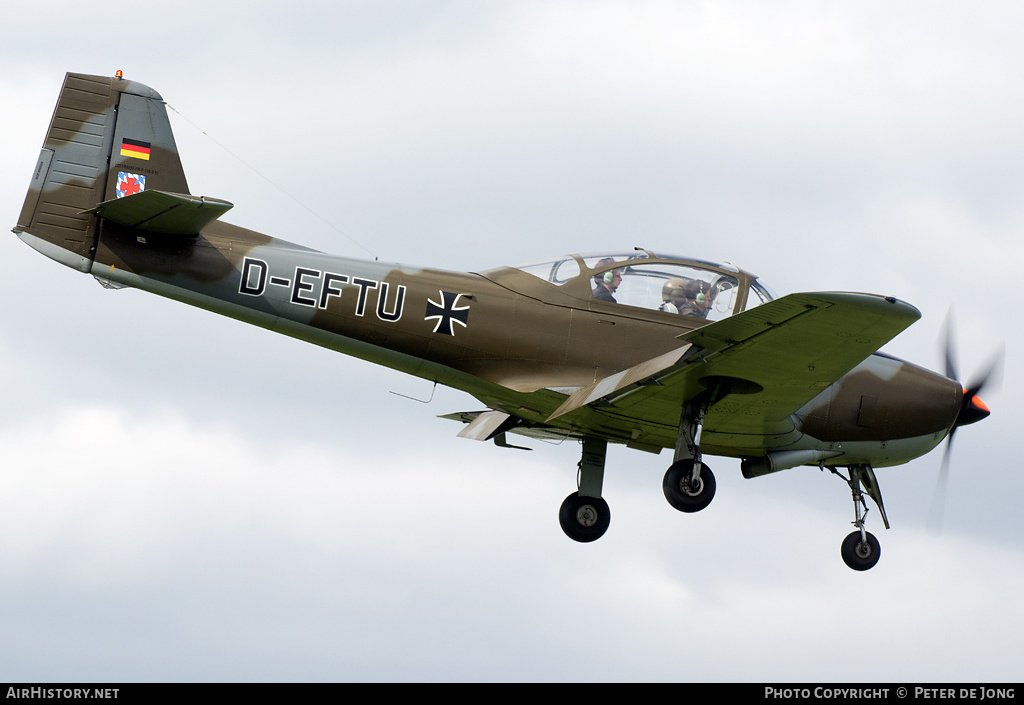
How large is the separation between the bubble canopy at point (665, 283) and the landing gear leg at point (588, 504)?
255 cm

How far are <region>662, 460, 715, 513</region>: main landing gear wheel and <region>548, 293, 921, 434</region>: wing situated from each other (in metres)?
0.77

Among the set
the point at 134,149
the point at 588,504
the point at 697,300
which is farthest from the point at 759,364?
the point at 134,149

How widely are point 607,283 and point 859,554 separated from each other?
506cm

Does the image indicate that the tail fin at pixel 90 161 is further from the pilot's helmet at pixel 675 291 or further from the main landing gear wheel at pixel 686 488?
the main landing gear wheel at pixel 686 488

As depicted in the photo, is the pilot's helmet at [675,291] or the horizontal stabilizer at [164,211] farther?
the pilot's helmet at [675,291]

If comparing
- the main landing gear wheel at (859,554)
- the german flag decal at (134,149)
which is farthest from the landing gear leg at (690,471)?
the german flag decal at (134,149)

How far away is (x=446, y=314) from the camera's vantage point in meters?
14.4

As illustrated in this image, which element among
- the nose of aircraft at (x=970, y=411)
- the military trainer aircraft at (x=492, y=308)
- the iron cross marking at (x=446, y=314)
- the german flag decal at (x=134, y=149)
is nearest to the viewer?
the military trainer aircraft at (x=492, y=308)

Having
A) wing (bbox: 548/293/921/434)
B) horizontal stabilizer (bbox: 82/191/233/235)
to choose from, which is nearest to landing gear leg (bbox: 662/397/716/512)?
wing (bbox: 548/293/921/434)

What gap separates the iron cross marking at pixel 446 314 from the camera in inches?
567

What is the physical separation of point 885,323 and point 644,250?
12.8 feet
